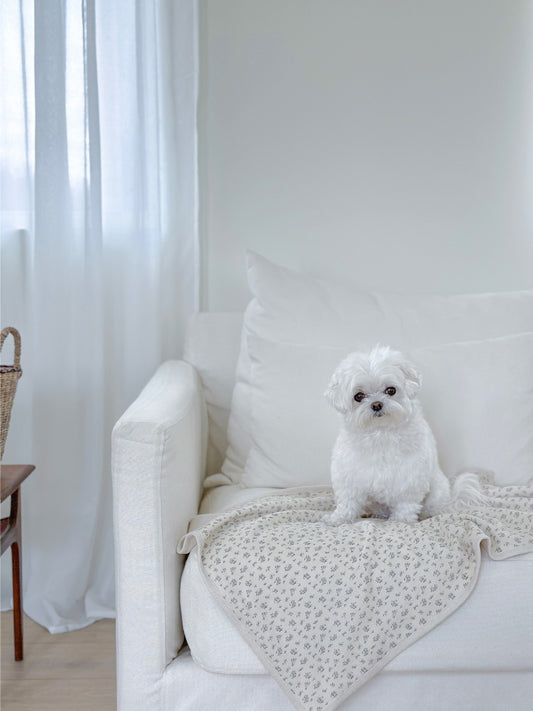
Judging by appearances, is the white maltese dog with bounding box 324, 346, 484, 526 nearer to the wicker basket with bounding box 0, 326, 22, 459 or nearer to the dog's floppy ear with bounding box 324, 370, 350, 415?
the dog's floppy ear with bounding box 324, 370, 350, 415

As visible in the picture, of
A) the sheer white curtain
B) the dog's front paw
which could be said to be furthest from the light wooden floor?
the dog's front paw

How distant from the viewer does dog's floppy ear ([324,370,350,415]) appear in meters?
1.47

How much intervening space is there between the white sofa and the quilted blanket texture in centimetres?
3

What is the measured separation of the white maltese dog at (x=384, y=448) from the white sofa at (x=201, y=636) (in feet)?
0.80

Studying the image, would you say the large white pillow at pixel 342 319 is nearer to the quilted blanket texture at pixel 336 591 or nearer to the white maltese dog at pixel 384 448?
the white maltese dog at pixel 384 448

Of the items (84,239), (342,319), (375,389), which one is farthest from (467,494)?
(84,239)

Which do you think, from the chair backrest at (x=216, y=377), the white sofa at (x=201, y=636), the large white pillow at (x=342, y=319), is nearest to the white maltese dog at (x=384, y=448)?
the white sofa at (x=201, y=636)

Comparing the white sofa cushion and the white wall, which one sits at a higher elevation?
the white wall

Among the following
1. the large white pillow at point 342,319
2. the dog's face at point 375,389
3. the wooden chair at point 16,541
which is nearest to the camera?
the dog's face at point 375,389

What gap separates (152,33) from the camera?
2064mm

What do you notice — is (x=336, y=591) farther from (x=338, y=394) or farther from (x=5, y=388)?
(x=5, y=388)

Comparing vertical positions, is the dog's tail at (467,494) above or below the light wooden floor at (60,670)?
above

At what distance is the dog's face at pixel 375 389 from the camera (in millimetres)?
1450

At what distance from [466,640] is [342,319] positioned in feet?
2.98
